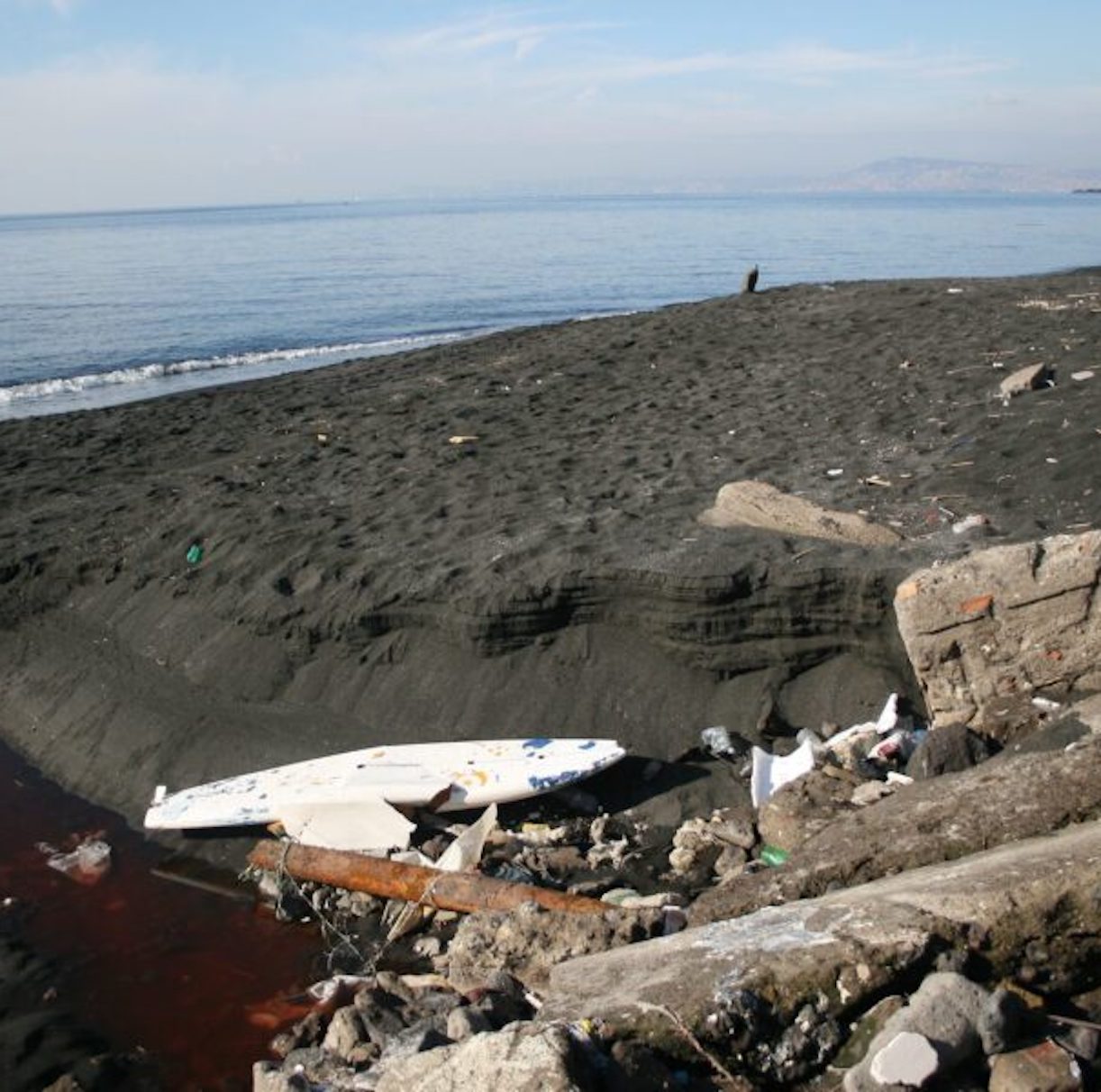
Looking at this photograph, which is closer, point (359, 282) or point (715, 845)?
point (715, 845)

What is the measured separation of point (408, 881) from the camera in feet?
19.0

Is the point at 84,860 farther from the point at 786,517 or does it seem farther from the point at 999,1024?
the point at 999,1024

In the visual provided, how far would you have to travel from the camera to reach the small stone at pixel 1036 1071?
3373mm

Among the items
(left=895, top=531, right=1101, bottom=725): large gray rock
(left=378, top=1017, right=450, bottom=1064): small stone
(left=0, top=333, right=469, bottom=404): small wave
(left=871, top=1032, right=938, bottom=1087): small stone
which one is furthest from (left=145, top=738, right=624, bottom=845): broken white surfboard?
(left=0, top=333, right=469, bottom=404): small wave

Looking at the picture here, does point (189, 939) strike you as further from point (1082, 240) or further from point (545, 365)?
point (1082, 240)

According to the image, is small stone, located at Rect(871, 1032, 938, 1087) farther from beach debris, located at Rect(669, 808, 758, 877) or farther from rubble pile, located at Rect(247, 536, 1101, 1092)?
beach debris, located at Rect(669, 808, 758, 877)

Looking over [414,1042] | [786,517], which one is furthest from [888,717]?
[414,1042]

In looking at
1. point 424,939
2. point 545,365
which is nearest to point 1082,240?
point 545,365

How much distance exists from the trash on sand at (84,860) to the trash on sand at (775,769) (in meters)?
3.51

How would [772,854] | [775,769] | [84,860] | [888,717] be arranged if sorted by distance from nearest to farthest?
[772,854]
[775,769]
[888,717]
[84,860]

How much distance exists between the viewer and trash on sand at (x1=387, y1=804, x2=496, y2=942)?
566 centimetres

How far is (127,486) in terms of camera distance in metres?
11.7

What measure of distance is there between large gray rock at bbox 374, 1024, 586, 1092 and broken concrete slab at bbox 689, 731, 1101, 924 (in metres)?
1.34

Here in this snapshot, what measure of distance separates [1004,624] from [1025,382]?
5.27 metres
